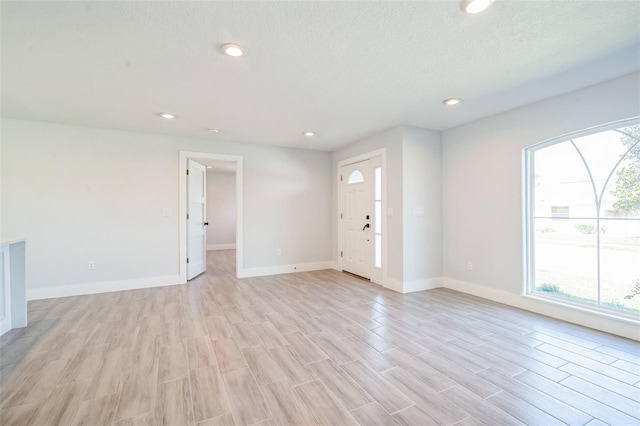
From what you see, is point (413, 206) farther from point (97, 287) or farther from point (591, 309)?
point (97, 287)

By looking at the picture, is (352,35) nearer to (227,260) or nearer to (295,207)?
(295,207)

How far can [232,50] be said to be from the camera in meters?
2.22

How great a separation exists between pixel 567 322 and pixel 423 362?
79.9 inches

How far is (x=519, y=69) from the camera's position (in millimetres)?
2561

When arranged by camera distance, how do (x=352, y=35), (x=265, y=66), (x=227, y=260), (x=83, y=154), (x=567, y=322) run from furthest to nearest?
(x=227, y=260)
(x=83, y=154)
(x=567, y=322)
(x=265, y=66)
(x=352, y=35)

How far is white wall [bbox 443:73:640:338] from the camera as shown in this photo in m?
2.89

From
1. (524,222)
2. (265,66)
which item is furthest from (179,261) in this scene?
(524,222)

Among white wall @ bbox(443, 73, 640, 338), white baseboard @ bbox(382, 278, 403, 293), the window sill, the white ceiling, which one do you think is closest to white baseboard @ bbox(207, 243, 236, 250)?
the white ceiling

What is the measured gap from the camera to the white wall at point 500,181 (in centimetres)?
289

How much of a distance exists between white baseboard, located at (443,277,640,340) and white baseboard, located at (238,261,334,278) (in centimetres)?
265

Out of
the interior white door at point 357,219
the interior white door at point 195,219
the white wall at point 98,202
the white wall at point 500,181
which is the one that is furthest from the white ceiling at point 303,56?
the interior white door at point 357,219

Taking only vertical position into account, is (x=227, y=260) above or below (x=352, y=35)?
below

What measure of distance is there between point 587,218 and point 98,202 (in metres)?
6.44

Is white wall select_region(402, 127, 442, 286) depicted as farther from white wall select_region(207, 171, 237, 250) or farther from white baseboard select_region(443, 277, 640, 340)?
white wall select_region(207, 171, 237, 250)
